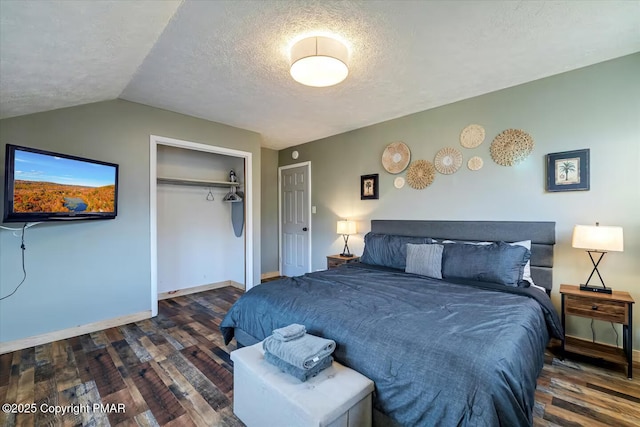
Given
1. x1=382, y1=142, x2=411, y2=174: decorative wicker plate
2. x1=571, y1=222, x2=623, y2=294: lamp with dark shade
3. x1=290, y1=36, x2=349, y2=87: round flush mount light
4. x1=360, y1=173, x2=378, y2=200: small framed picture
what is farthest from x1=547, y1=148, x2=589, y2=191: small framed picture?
x1=290, y1=36, x2=349, y2=87: round flush mount light

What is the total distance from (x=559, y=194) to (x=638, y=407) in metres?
1.67

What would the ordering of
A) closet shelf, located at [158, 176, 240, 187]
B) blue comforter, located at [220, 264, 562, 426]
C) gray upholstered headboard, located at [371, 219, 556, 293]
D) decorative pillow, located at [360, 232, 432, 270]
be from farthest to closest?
closet shelf, located at [158, 176, 240, 187] → decorative pillow, located at [360, 232, 432, 270] → gray upholstered headboard, located at [371, 219, 556, 293] → blue comforter, located at [220, 264, 562, 426]

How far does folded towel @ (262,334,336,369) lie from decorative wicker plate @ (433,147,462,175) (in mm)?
2610

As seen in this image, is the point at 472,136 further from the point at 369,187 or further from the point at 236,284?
the point at 236,284

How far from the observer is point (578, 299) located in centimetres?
222

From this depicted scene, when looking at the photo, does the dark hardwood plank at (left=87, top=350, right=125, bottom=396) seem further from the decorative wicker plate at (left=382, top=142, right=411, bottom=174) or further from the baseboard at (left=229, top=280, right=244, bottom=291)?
the decorative wicker plate at (left=382, top=142, right=411, bottom=174)

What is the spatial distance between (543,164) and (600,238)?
0.88m

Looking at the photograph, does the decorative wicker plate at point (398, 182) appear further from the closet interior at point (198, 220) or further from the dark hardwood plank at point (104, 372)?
the dark hardwood plank at point (104, 372)

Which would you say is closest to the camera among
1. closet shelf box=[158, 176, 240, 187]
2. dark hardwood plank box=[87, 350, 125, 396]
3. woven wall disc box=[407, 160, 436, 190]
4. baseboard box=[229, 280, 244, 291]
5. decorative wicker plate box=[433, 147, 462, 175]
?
dark hardwood plank box=[87, 350, 125, 396]

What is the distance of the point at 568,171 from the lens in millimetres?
2557

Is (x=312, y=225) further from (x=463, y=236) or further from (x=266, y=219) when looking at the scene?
(x=463, y=236)

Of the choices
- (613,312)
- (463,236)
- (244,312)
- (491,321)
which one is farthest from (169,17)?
(613,312)

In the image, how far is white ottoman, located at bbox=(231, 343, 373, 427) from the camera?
1211 millimetres

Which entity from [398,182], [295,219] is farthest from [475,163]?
[295,219]
